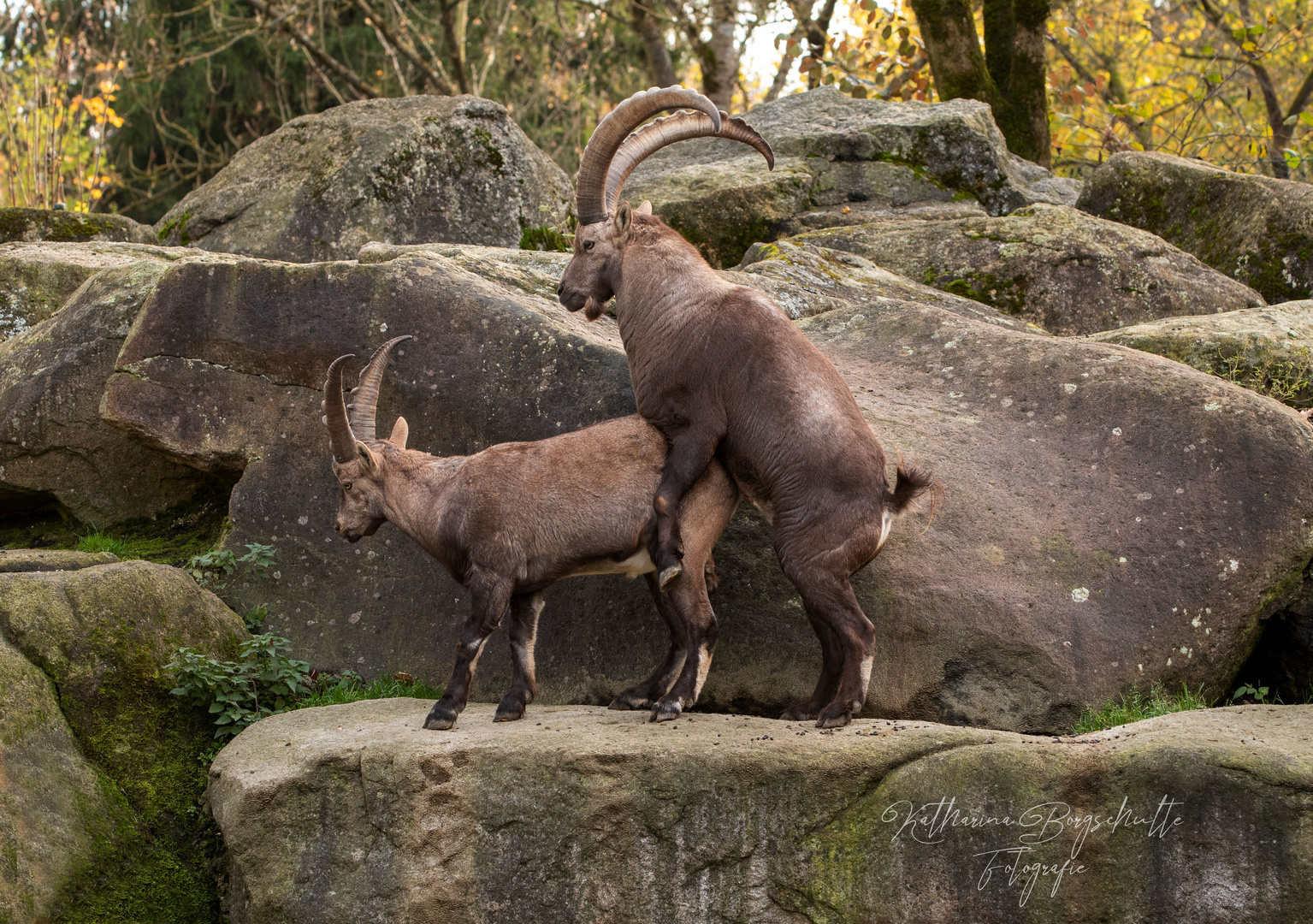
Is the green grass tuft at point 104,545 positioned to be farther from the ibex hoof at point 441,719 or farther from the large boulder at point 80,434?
the ibex hoof at point 441,719

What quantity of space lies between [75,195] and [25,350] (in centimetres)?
1272

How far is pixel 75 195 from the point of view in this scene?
1934cm

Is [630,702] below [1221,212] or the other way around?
below

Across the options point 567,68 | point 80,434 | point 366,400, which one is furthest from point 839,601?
point 567,68

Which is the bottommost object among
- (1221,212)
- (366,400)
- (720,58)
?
(366,400)

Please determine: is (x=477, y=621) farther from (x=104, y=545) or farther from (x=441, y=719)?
(x=104, y=545)

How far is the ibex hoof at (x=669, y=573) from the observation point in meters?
5.64

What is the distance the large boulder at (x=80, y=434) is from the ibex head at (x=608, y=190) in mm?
3285

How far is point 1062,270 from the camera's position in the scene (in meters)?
9.62

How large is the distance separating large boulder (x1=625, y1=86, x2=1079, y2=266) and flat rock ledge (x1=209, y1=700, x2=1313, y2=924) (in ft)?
21.5

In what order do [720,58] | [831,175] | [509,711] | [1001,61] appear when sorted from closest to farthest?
[509,711] → [831,175] → [1001,61] → [720,58]

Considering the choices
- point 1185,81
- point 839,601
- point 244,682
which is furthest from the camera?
point 1185,81

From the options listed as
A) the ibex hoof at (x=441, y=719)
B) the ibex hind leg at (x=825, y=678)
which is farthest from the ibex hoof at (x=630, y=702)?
the ibex hoof at (x=441, y=719)

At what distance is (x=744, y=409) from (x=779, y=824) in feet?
6.85
